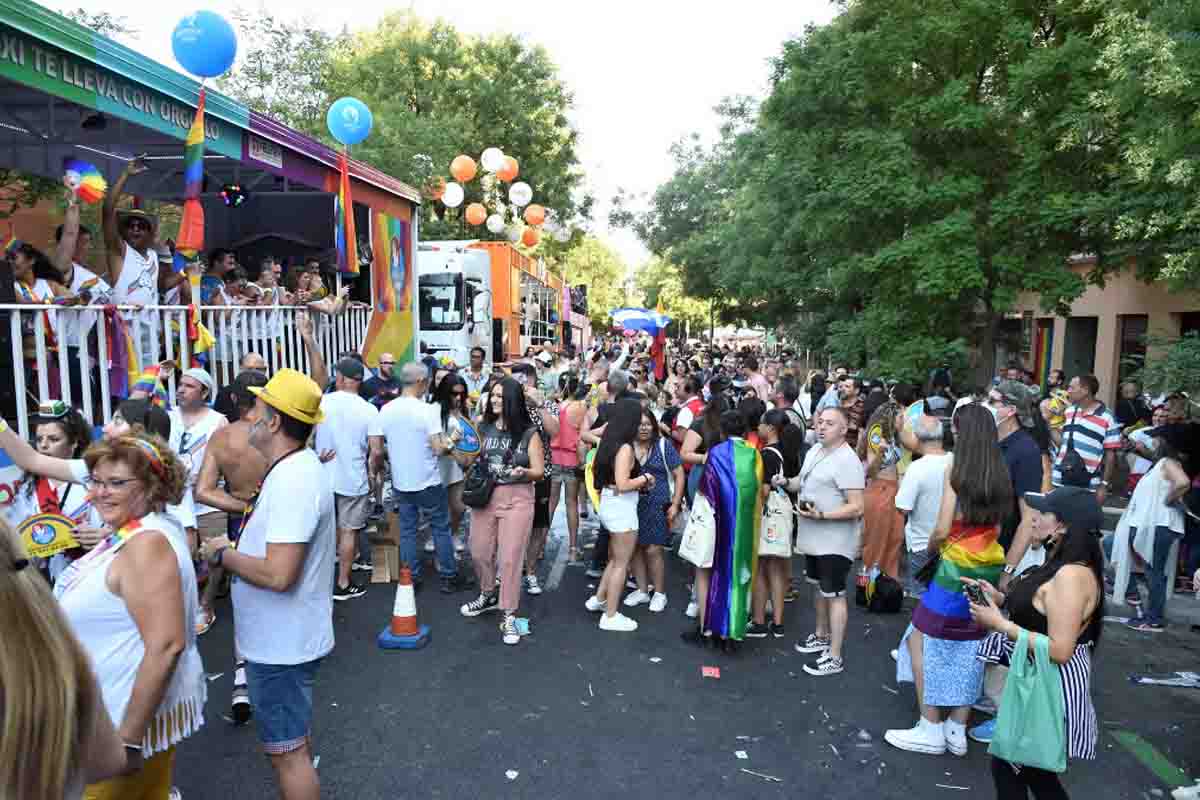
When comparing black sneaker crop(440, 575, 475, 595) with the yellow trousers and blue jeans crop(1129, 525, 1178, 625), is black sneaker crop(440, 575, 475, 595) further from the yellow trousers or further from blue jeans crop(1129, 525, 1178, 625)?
blue jeans crop(1129, 525, 1178, 625)

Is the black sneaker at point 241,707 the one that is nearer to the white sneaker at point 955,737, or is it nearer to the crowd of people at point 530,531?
the crowd of people at point 530,531

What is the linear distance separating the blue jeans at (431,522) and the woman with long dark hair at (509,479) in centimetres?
83

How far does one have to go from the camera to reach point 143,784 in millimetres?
2504

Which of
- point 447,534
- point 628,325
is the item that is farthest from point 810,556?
point 628,325

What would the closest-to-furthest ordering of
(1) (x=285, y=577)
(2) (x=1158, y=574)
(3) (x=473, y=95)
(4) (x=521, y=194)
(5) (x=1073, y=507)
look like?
(1) (x=285, y=577), (5) (x=1073, y=507), (2) (x=1158, y=574), (4) (x=521, y=194), (3) (x=473, y=95)

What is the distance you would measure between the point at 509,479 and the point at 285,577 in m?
2.87

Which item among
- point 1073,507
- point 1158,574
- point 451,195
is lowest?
point 1158,574

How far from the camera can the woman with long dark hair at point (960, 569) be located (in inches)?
160

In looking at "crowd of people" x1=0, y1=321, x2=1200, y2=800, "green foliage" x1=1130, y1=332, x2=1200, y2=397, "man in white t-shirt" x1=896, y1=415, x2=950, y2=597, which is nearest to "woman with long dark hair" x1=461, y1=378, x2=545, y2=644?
"crowd of people" x1=0, y1=321, x2=1200, y2=800

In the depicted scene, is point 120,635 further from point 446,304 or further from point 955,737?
point 446,304

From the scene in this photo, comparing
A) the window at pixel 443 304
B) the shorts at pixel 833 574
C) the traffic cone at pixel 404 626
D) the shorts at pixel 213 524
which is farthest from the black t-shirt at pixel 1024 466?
the window at pixel 443 304

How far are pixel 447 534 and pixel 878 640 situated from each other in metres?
3.52

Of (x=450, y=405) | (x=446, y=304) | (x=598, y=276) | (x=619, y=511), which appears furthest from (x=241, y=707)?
(x=598, y=276)

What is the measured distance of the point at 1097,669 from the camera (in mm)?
5445
